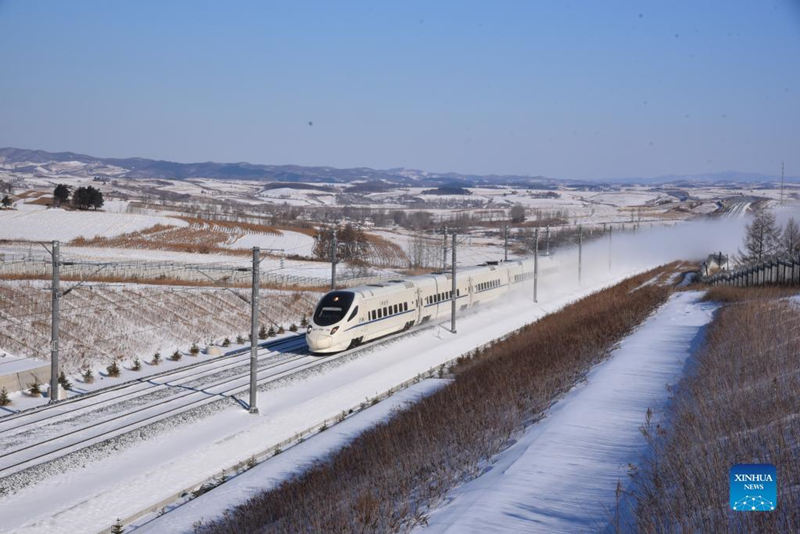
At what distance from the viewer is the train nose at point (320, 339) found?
30.1 m

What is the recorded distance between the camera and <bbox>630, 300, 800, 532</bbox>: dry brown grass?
7.66 meters

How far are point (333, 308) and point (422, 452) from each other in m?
16.4

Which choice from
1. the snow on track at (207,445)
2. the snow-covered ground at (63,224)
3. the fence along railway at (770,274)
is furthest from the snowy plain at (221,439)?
the snow-covered ground at (63,224)

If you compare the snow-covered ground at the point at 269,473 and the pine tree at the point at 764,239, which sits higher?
the pine tree at the point at 764,239

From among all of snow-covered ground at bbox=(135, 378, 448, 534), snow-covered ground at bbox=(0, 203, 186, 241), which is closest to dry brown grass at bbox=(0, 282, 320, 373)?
snow-covered ground at bbox=(135, 378, 448, 534)

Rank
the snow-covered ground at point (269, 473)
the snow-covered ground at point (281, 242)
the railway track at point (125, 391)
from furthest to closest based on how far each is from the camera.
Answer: the snow-covered ground at point (281, 242), the railway track at point (125, 391), the snow-covered ground at point (269, 473)

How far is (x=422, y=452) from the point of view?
1471 cm

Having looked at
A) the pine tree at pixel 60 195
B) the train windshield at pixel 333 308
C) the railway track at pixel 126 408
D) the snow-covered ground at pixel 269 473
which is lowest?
the railway track at pixel 126 408

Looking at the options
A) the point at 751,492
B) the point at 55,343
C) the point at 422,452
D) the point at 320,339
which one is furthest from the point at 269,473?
the point at 320,339

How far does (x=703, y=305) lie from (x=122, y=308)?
2715cm

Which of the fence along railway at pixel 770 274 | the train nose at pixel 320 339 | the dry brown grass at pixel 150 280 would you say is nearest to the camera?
the train nose at pixel 320 339

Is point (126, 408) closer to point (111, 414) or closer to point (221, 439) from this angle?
point (111, 414)

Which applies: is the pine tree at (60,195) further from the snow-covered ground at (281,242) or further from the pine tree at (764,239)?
the pine tree at (764,239)

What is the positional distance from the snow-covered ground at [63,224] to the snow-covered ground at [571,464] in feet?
221
